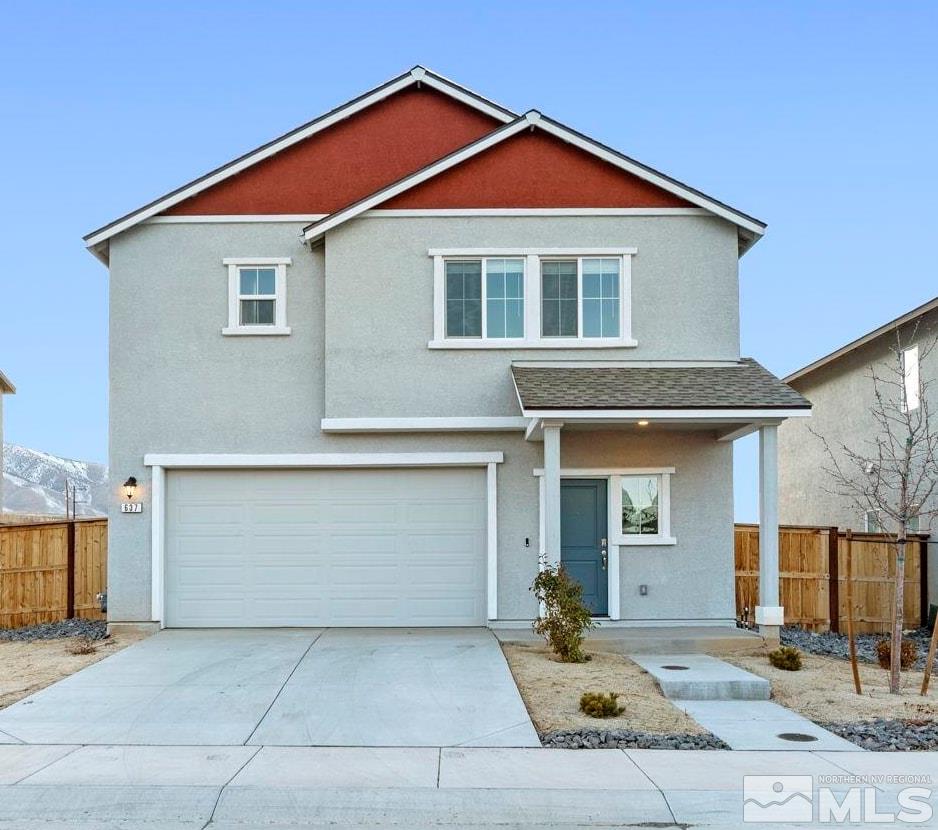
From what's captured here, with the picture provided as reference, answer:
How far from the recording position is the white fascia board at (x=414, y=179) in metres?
14.4

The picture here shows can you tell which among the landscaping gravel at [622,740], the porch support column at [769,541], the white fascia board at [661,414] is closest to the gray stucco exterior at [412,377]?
the porch support column at [769,541]

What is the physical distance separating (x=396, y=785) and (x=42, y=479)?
82.0m

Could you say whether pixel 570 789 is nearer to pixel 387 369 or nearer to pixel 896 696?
pixel 896 696

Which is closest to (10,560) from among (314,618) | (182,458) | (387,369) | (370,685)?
(182,458)

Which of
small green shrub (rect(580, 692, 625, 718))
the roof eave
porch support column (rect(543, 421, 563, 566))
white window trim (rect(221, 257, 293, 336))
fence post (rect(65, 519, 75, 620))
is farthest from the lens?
the roof eave

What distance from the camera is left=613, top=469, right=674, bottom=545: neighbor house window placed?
14562 millimetres

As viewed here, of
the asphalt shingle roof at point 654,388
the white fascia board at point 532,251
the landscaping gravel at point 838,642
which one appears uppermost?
the white fascia board at point 532,251

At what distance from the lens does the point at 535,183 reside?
14797 mm

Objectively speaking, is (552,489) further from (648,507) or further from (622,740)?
(622,740)

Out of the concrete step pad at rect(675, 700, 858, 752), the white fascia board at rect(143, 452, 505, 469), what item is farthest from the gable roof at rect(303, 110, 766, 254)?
the concrete step pad at rect(675, 700, 858, 752)

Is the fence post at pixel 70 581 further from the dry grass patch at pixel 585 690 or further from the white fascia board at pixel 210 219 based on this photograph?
the dry grass patch at pixel 585 690

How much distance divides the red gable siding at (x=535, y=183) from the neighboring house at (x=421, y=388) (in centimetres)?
3

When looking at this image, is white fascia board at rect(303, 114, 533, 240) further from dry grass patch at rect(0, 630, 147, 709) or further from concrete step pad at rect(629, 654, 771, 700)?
concrete step pad at rect(629, 654, 771, 700)

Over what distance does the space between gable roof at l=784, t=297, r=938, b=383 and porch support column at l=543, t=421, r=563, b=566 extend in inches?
315
